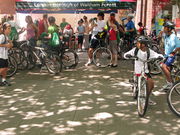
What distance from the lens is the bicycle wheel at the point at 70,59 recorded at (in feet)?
29.2

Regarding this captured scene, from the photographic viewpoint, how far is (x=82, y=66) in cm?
953

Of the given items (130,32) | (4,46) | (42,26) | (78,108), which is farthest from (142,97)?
(130,32)

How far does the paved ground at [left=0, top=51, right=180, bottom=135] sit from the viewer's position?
443 cm

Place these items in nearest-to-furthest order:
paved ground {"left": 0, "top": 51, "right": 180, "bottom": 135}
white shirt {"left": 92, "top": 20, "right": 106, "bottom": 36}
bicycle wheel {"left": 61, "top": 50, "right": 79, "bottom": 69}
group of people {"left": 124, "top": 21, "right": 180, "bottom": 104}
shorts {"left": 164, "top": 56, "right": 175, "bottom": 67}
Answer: paved ground {"left": 0, "top": 51, "right": 180, "bottom": 135}
group of people {"left": 124, "top": 21, "right": 180, "bottom": 104}
shorts {"left": 164, "top": 56, "right": 175, "bottom": 67}
bicycle wheel {"left": 61, "top": 50, "right": 79, "bottom": 69}
white shirt {"left": 92, "top": 20, "right": 106, "bottom": 36}

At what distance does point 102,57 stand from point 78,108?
13.2 ft

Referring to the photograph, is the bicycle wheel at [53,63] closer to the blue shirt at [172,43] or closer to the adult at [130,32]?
the blue shirt at [172,43]

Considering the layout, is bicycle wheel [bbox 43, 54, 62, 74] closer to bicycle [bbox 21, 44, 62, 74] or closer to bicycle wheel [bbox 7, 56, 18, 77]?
bicycle [bbox 21, 44, 62, 74]

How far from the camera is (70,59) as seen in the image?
909 cm

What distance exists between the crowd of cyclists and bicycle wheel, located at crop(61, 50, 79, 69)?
523 millimetres

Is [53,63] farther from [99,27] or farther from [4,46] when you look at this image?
[99,27]

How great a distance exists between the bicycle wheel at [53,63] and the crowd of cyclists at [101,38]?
48 centimetres

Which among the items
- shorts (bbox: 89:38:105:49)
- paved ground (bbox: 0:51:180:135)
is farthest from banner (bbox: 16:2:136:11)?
paved ground (bbox: 0:51:180:135)

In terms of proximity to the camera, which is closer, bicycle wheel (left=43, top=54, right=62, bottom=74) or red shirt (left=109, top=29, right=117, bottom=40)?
bicycle wheel (left=43, top=54, right=62, bottom=74)

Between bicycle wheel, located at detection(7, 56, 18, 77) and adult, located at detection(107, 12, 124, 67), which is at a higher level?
adult, located at detection(107, 12, 124, 67)
